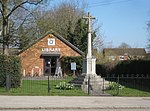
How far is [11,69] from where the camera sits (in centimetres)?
2436

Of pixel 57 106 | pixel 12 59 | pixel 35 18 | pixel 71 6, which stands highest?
pixel 71 6

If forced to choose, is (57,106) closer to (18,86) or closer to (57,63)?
(18,86)

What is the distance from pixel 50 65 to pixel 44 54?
5.86ft

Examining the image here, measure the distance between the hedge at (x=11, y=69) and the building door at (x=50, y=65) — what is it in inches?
896

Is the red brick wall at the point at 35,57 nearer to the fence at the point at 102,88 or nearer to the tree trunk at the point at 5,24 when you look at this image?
the tree trunk at the point at 5,24

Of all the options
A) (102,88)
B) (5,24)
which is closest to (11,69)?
(102,88)

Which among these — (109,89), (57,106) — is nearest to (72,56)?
(109,89)

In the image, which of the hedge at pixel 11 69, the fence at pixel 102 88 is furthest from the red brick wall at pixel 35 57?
the hedge at pixel 11 69

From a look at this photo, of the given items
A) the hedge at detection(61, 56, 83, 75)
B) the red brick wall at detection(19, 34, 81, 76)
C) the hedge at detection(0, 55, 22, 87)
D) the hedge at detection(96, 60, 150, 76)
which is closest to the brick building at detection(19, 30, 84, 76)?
the red brick wall at detection(19, 34, 81, 76)

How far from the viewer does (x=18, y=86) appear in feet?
79.6

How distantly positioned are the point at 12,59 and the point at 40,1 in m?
9.79

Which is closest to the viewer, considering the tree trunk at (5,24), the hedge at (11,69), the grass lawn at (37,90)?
the grass lawn at (37,90)

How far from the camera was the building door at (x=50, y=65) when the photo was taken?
155 ft

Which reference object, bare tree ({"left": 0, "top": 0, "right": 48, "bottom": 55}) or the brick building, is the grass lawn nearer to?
bare tree ({"left": 0, "top": 0, "right": 48, "bottom": 55})
